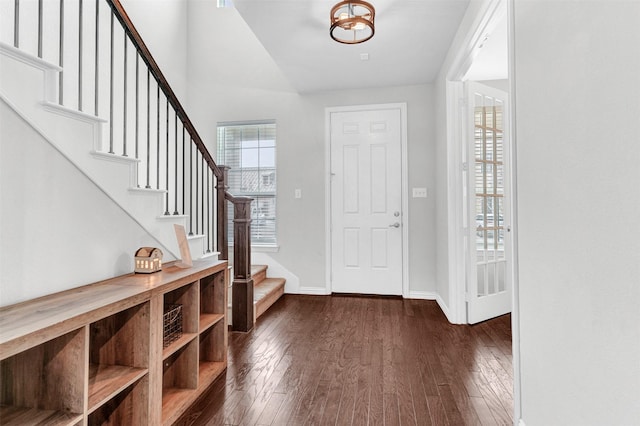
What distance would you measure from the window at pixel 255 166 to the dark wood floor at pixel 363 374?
138cm

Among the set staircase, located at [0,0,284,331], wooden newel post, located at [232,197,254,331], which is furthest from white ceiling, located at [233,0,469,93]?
wooden newel post, located at [232,197,254,331]

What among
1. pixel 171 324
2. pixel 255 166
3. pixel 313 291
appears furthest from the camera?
pixel 255 166

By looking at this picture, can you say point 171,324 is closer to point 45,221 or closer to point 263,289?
point 45,221

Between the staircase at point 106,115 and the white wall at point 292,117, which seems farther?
the white wall at point 292,117

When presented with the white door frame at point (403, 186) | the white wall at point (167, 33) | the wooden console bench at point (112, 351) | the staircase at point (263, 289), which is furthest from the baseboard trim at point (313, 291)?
the white wall at point (167, 33)

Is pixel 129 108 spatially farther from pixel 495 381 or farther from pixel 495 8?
pixel 495 381

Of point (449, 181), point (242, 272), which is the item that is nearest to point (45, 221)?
point (242, 272)

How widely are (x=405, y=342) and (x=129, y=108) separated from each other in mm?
3678

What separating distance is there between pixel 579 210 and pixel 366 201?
2.99 metres

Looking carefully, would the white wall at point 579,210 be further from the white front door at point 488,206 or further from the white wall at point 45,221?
the white wall at point 45,221

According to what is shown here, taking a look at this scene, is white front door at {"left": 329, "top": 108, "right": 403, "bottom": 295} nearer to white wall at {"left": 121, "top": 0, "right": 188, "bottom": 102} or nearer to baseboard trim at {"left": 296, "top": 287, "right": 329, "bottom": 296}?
baseboard trim at {"left": 296, "top": 287, "right": 329, "bottom": 296}

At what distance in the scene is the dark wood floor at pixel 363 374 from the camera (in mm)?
1691

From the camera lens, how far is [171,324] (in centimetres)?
173

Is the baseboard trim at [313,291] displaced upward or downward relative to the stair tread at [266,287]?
downward
